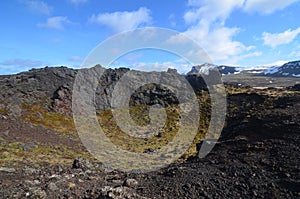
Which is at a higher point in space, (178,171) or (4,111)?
(4,111)

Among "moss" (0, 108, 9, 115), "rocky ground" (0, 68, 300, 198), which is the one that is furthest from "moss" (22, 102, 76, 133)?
"rocky ground" (0, 68, 300, 198)

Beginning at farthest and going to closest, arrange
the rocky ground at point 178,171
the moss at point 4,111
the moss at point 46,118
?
1. the moss at point 46,118
2. the moss at point 4,111
3. the rocky ground at point 178,171

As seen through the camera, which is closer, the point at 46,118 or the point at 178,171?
the point at 178,171

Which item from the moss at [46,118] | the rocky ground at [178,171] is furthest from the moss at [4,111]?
the rocky ground at [178,171]

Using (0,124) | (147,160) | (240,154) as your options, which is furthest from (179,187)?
(0,124)

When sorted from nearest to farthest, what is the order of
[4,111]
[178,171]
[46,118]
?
[178,171]
[4,111]
[46,118]

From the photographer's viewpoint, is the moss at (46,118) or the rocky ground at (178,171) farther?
the moss at (46,118)

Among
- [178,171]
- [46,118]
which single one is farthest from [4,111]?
[178,171]

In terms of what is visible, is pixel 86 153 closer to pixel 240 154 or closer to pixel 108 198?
pixel 240 154

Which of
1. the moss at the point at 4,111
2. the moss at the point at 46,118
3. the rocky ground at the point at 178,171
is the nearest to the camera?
the rocky ground at the point at 178,171

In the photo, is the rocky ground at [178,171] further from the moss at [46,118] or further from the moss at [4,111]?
the moss at [4,111]

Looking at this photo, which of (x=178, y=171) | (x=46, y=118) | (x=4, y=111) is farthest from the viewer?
(x=46, y=118)

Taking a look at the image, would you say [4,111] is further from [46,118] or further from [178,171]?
[178,171]

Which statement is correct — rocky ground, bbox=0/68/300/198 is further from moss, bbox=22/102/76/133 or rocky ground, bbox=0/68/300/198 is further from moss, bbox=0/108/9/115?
moss, bbox=0/108/9/115
